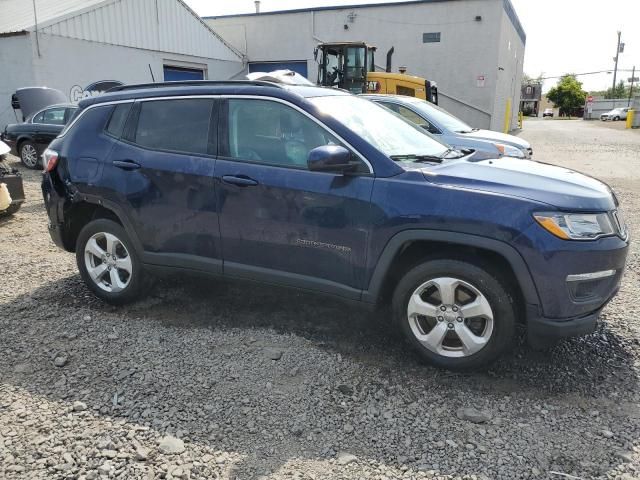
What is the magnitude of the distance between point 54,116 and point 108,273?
9853 millimetres

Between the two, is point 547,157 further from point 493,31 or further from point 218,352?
point 218,352

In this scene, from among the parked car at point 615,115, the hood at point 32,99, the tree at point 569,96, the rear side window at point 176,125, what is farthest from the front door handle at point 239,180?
the tree at point 569,96

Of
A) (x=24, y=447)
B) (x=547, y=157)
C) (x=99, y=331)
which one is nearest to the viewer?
(x=24, y=447)

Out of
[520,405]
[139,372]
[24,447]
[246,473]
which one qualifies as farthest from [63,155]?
[520,405]

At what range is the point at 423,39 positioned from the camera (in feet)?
85.3

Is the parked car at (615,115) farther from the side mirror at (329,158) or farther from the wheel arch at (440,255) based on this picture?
the side mirror at (329,158)

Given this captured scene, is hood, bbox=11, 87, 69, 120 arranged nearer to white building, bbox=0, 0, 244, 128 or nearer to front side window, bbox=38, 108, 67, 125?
white building, bbox=0, 0, 244, 128

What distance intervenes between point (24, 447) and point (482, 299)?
2.67 meters

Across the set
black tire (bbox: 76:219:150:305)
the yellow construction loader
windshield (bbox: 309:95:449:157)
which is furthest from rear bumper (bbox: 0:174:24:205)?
the yellow construction loader

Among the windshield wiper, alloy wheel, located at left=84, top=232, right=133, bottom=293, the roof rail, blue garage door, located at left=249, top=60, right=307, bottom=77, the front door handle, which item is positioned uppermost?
blue garage door, located at left=249, top=60, right=307, bottom=77

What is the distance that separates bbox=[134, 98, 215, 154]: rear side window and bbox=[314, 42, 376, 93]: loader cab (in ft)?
38.8

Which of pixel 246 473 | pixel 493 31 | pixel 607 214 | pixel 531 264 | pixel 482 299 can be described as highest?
pixel 493 31

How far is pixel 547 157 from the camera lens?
58.3ft

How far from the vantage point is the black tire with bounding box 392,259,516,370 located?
126 inches
